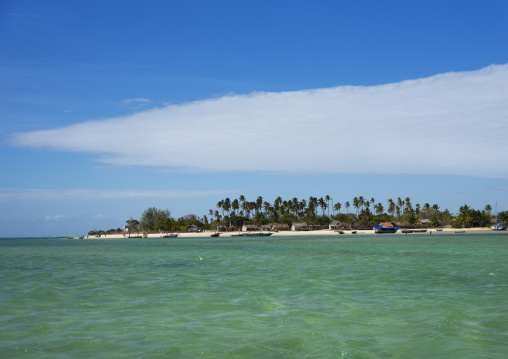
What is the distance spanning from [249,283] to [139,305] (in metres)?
9.18

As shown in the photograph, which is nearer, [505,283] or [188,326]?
[188,326]

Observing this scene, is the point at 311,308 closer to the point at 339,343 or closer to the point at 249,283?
the point at 339,343

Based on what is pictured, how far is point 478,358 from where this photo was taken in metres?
11.5

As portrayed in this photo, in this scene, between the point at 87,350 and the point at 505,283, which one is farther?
the point at 505,283

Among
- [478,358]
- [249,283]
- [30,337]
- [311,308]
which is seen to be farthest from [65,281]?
[478,358]

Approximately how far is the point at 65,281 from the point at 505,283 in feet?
90.4

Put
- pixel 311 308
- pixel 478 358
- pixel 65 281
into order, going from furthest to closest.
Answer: pixel 65 281, pixel 311 308, pixel 478 358

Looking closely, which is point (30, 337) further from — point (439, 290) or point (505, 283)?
point (505, 283)

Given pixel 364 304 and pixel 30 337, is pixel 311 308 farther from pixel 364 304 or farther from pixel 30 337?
pixel 30 337

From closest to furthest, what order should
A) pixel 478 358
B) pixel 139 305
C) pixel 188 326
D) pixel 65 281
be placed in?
pixel 478 358, pixel 188 326, pixel 139 305, pixel 65 281

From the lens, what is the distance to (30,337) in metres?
14.2

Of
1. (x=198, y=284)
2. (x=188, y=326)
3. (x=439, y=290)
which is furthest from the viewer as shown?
(x=198, y=284)

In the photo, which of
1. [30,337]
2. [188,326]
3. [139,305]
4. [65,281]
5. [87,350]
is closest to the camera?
[87,350]

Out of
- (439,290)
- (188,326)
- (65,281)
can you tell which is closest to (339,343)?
(188,326)
